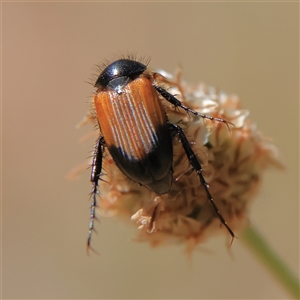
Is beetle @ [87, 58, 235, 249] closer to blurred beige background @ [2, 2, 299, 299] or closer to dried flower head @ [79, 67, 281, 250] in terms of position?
dried flower head @ [79, 67, 281, 250]

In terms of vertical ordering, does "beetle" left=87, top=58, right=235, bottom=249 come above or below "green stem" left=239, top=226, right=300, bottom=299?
above

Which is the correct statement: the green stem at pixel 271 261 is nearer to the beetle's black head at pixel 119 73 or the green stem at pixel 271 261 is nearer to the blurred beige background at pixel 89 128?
the beetle's black head at pixel 119 73

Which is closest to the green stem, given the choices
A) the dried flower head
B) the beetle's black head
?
the dried flower head

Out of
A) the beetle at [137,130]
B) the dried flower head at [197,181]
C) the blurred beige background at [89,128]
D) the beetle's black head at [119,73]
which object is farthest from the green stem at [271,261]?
the blurred beige background at [89,128]

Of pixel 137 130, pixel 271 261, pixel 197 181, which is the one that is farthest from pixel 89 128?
pixel 137 130

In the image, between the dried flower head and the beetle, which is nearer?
the beetle

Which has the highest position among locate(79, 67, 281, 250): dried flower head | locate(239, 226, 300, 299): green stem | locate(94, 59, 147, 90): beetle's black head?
locate(94, 59, 147, 90): beetle's black head
